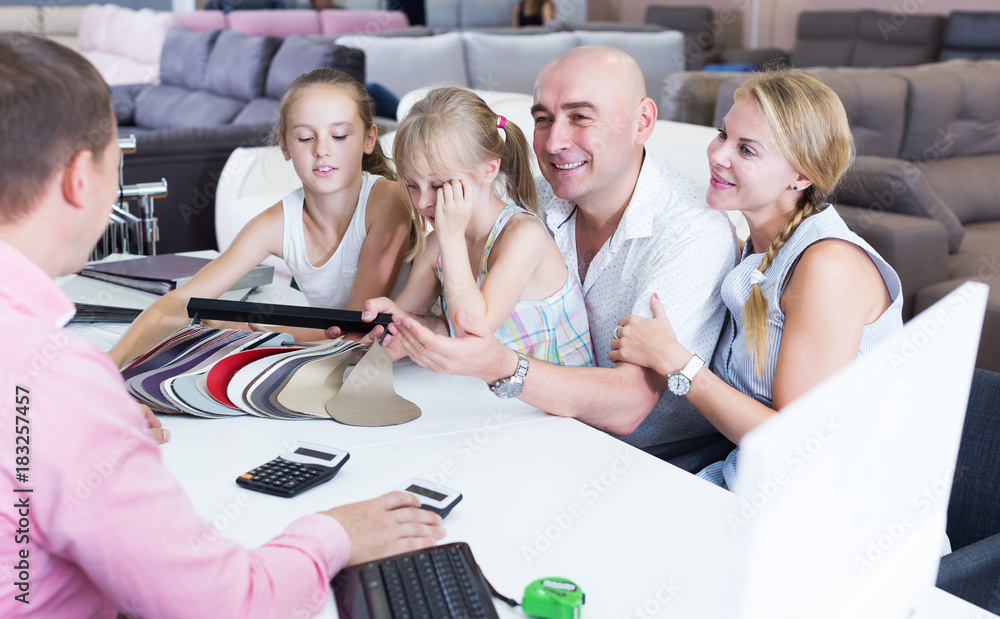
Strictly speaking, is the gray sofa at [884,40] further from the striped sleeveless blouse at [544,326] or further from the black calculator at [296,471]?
the black calculator at [296,471]

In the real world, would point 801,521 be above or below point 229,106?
above

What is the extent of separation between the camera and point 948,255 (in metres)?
3.10

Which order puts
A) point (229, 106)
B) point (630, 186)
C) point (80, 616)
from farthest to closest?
point (229, 106), point (630, 186), point (80, 616)

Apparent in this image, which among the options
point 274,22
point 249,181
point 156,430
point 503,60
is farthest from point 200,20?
point 156,430

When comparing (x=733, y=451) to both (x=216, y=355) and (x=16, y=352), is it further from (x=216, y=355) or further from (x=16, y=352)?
(x=16, y=352)

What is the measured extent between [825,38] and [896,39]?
0.75 metres

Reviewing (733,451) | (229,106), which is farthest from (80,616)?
(229,106)

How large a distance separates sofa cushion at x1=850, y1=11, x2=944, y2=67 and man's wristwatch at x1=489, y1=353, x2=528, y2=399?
6.27 meters

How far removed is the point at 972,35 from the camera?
252 inches

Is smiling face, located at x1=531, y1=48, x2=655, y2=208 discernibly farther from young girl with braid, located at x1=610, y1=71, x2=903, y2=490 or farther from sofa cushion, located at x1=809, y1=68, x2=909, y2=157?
sofa cushion, located at x1=809, y1=68, x2=909, y2=157

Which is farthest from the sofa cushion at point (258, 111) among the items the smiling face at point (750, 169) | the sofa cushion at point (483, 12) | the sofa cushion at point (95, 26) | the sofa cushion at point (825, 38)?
the sofa cushion at point (825, 38)

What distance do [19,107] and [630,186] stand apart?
117cm

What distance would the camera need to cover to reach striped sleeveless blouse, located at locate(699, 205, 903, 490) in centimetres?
137

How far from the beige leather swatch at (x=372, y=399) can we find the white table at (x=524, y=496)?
0.02m
